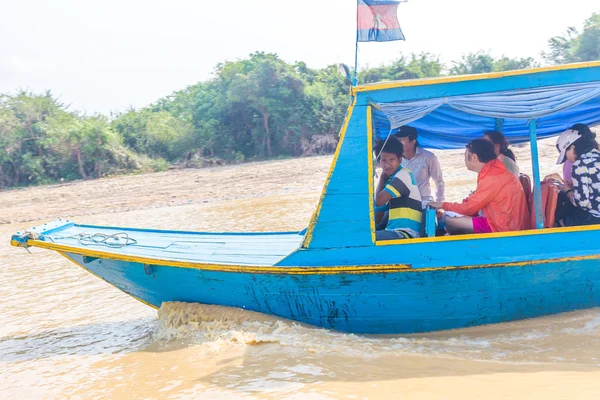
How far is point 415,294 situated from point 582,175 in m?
1.54

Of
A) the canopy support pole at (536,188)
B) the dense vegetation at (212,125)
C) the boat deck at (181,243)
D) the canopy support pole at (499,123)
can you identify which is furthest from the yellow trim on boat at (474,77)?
the dense vegetation at (212,125)

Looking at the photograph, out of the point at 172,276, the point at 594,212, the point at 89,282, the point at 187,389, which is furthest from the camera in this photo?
the point at 89,282

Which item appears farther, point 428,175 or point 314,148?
point 314,148

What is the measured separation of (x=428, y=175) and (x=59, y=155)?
16.9m

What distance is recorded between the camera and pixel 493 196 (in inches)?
158

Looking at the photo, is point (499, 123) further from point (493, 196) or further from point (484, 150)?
point (493, 196)

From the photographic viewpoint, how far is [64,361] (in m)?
4.50

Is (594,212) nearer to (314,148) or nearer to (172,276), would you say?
(172,276)

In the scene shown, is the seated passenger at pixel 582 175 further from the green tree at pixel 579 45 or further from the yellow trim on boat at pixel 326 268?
the green tree at pixel 579 45

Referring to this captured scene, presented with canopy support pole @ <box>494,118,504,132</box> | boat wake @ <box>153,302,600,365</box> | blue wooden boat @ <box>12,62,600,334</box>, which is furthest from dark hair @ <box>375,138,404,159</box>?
boat wake @ <box>153,302,600,365</box>

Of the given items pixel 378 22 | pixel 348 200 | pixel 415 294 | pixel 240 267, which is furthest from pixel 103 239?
pixel 378 22

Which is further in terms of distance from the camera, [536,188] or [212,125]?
[212,125]

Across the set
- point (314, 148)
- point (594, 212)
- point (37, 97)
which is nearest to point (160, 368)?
point (594, 212)

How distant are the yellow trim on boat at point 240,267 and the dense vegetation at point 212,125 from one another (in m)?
15.0
